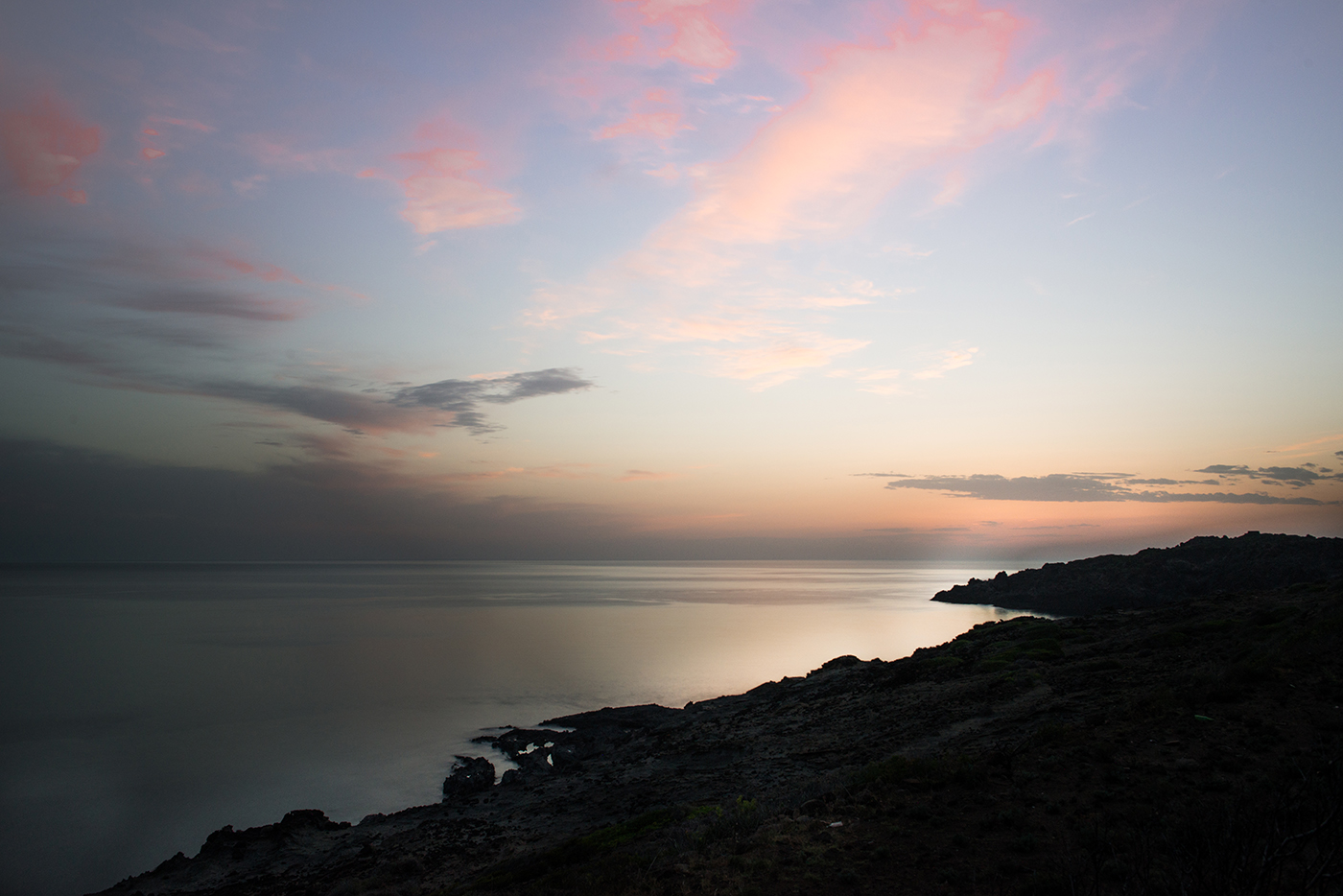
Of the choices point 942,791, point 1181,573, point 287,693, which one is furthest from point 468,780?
point 1181,573

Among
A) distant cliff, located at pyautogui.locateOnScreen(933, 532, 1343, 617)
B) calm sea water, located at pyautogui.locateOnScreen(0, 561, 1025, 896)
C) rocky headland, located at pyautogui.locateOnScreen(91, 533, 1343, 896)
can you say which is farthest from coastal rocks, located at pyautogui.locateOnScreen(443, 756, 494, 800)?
distant cliff, located at pyautogui.locateOnScreen(933, 532, 1343, 617)

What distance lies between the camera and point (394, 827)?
26.2 meters

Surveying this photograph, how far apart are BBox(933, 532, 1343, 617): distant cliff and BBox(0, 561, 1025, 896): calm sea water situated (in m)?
16.6

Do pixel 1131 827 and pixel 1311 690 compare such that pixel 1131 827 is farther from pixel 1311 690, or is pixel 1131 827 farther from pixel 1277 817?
pixel 1311 690

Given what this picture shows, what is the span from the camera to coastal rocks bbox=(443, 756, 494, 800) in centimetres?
3128

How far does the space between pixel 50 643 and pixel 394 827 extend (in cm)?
8751

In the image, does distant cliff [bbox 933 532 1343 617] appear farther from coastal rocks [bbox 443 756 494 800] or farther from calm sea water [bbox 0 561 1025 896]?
coastal rocks [bbox 443 756 494 800]

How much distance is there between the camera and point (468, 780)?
32.6 metres

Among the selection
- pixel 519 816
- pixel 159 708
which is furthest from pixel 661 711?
pixel 159 708

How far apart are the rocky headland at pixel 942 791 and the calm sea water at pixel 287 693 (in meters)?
6.18

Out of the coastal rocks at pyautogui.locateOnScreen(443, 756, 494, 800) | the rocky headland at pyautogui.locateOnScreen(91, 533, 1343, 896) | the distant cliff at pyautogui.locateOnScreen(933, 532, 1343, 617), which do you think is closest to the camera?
the rocky headland at pyautogui.locateOnScreen(91, 533, 1343, 896)

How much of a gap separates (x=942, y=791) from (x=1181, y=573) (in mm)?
118327

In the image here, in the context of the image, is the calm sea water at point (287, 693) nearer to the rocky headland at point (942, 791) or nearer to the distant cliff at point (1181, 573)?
the rocky headland at point (942, 791)

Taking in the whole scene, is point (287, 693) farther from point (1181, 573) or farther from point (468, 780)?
point (1181, 573)
